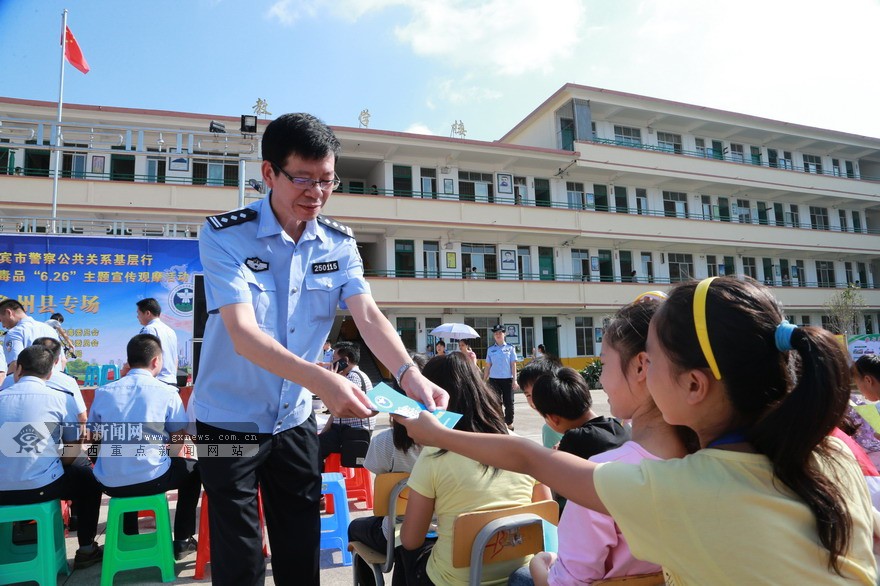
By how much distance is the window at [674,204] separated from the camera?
1001 inches

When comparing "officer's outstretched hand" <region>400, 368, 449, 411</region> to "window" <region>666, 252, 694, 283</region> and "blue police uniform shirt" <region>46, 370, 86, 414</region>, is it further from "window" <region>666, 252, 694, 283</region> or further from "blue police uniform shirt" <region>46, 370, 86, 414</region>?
"window" <region>666, 252, 694, 283</region>

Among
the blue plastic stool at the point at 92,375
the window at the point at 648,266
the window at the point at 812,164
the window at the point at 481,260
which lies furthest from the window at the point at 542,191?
the blue plastic stool at the point at 92,375

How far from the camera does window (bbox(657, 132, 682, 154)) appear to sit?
25812 mm

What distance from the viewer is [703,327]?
1194mm

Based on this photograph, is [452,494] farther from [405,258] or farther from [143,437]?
[405,258]

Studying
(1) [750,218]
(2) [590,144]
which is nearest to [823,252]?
(1) [750,218]

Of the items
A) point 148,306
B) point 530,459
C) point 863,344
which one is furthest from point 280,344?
point 863,344

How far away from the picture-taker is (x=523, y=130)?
89.1 ft

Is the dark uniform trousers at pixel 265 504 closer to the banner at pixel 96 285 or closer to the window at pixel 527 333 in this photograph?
the banner at pixel 96 285

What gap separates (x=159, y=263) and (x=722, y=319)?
26.1 feet

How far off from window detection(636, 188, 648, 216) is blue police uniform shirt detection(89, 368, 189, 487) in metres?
24.4

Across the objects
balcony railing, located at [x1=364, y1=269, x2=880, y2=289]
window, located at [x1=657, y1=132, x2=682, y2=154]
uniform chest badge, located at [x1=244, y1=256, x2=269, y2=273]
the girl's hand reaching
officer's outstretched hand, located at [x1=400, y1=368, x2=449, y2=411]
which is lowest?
the girl's hand reaching

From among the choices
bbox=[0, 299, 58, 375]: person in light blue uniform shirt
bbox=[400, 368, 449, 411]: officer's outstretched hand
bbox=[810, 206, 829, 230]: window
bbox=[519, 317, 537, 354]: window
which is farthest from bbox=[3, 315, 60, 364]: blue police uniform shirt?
bbox=[810, 206, 829, 230]: window

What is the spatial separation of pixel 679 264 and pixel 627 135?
6602 millimetres
